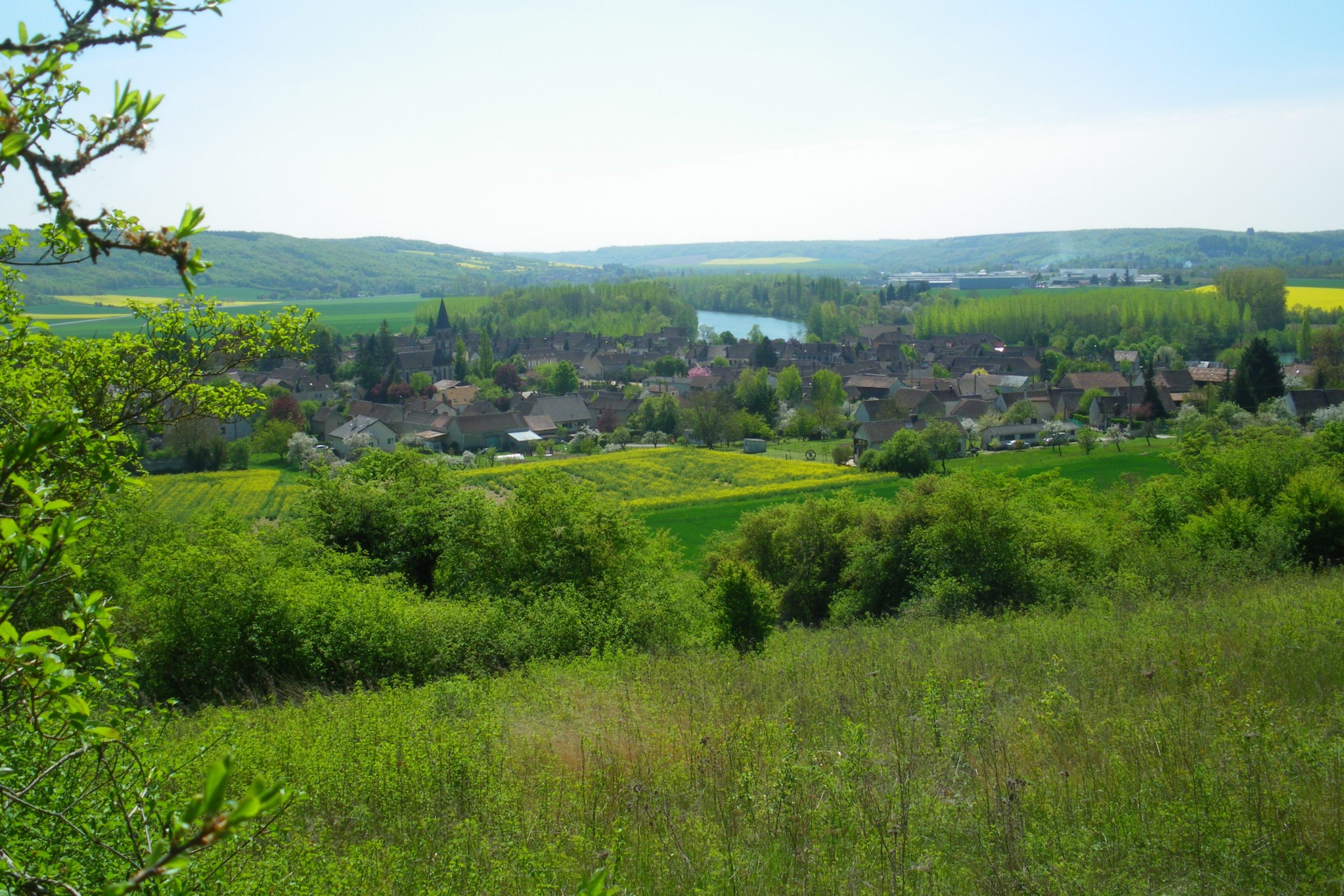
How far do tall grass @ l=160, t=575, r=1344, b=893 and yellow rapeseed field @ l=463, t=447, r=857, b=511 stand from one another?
28.1 meters

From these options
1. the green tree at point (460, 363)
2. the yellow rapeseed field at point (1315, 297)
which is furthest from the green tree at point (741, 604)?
the yellow rapeseed field at point (1315, 297)

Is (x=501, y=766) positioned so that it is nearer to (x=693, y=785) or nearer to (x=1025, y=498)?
(x=693, y=785)

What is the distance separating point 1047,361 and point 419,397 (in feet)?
177

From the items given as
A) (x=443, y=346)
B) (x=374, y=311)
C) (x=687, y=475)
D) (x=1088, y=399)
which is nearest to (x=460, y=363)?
(x=443, y=346)

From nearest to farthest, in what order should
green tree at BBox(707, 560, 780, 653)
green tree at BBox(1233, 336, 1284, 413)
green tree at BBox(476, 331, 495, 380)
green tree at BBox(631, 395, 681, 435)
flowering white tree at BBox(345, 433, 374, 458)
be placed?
green tree at BBox(707, 560, 780, 653) < green tree at BBox(1233, 336, 1284, 413) < flowering white tree at BBox(345, 433, 374, 458) < green tree at BBox(631, 395, 681, 435) < green tree at BBox(476, 331, 495, 380)

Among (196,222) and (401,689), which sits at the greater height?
(196,222)

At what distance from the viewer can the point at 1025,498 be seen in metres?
21.1

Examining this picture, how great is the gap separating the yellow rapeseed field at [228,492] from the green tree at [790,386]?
115 feet

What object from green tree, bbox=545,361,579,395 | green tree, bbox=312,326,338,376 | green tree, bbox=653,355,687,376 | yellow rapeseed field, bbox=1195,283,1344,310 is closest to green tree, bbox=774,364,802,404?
green tree, bbox=653,355,687,376

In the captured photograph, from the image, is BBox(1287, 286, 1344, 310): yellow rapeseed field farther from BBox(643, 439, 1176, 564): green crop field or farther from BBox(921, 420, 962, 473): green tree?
BBox(921, 420, 962, 473): green tree

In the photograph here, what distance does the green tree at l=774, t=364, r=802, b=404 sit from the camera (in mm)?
64188

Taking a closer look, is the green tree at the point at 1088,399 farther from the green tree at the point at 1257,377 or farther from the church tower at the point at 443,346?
the church tower at the point at 443,346

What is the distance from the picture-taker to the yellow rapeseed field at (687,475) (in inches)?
1499

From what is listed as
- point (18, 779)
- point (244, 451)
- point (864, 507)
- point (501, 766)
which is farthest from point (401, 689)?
point (244, 451)
